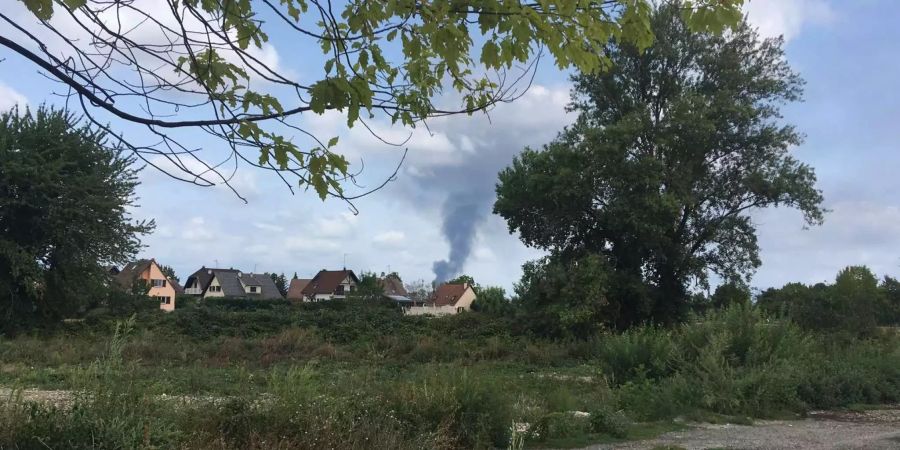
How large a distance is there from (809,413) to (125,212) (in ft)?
106

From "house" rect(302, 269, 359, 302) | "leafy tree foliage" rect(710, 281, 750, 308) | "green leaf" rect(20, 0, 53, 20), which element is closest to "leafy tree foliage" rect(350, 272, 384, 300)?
"house" rect(302, 269, 359, 302)

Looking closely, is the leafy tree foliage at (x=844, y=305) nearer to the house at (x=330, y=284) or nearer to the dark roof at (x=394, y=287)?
the house at (x=330, y=284)

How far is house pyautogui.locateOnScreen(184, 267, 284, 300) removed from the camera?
95.6 m

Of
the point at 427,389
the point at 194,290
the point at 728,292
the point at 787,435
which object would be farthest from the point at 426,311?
the point at 427,389

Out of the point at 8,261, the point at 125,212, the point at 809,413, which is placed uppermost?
the point at 125,212

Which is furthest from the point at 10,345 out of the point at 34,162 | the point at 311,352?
the point at 311,352

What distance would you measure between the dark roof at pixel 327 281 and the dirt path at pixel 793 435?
3535 inches

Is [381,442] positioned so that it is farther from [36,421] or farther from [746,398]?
[746,398]

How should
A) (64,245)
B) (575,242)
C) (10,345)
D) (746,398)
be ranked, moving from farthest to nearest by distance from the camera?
(575,242) < (64,245) < (10,345) < (746,398)

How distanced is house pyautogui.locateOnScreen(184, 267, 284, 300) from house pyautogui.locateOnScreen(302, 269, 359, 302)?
5.05 meters

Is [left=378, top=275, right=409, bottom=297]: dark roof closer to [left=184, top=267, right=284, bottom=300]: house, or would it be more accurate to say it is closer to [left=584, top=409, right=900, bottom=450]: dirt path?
[left=184, top=267, right=284, bottom=300]: house

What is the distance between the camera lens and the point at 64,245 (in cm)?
3309

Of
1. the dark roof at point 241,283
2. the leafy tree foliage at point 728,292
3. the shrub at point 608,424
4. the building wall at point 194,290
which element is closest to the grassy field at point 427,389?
the shrub at point 608,424

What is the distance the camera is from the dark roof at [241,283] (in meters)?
95.2
